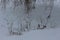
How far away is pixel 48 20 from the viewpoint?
23.4ft

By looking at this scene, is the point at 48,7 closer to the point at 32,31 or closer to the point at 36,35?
the point at 32,31

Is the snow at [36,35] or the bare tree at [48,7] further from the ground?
the bare tree at [48,7]

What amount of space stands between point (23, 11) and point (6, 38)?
4.79ft

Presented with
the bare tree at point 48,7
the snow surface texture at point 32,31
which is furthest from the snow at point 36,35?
the bare tree at point 48,7

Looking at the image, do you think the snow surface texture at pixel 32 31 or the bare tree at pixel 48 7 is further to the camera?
the bare tree at pixel 48 7

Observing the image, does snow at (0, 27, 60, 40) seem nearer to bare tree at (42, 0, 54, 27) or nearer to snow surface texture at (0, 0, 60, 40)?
A: snow surface texture at (0, 0, 60, 40)

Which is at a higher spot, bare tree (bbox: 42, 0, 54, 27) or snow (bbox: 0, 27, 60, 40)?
bare tree (bbox: 42, 0, 54, 27)

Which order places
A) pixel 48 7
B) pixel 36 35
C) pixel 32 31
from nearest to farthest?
pixel 36 35 → pixel 32 31 → pixel 48 7

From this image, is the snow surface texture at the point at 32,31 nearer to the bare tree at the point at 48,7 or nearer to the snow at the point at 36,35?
the snow at the point at 36,35

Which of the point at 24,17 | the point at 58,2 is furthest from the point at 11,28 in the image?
the point at 58,2

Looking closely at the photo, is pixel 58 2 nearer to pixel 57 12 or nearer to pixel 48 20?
pixel 57 12

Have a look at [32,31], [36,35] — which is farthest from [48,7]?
[36,35]

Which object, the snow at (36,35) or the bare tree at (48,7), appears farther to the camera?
the bare tree at (48,7)

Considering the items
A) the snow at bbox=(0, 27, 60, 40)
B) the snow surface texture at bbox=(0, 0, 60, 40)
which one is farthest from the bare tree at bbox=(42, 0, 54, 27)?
the snow at bbox=(0, 27, 60, 40)
